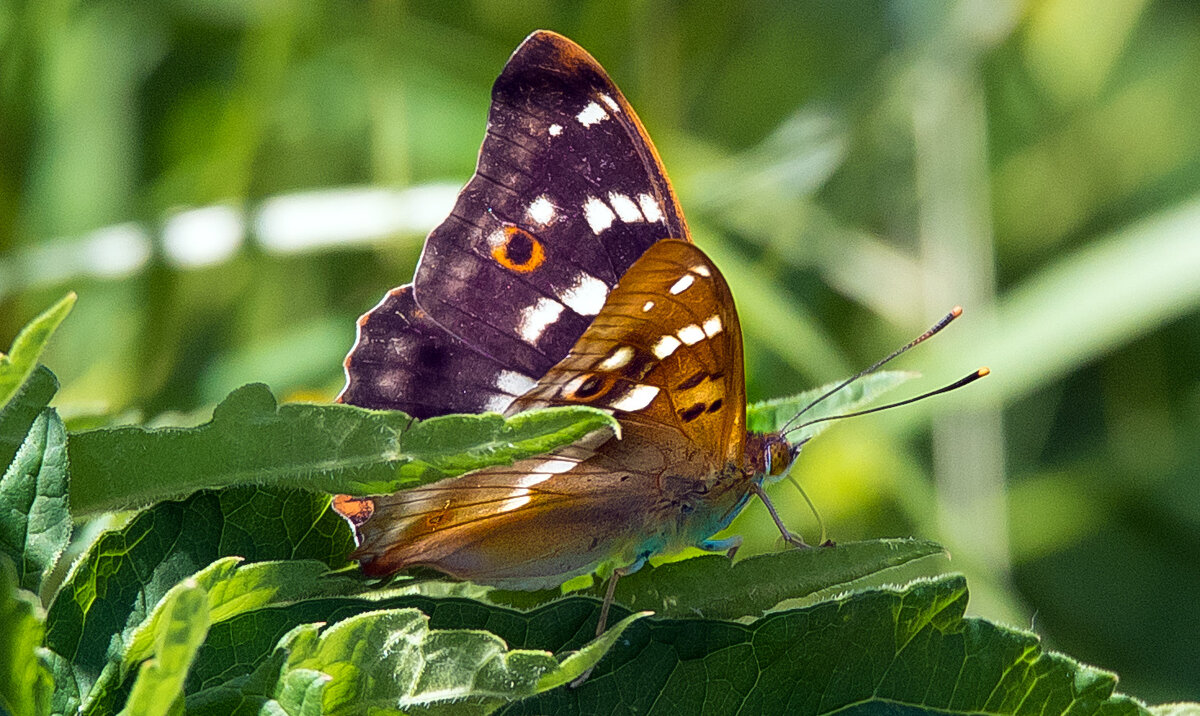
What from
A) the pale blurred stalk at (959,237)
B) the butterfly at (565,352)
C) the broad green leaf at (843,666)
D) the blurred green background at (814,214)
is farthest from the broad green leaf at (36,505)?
the pale blurred stalk at (959,237)

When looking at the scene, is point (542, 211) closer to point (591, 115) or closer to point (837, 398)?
point (591, 115)

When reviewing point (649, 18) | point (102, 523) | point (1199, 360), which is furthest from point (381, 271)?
point (1199, 360)

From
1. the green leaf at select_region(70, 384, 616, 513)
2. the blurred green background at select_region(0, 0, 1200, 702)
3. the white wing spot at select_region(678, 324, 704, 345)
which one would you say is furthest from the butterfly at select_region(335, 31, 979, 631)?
the blurred green background at select_region(0, 0, 1200, 702)

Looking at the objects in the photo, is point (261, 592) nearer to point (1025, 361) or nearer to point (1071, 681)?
point (1071, 681)

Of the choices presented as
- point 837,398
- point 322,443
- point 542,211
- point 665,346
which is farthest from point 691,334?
point 322,443

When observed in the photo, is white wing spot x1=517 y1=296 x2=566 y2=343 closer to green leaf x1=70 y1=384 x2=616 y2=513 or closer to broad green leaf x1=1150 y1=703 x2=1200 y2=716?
green leaf x1=70 y1=384 x2=616 y2=513

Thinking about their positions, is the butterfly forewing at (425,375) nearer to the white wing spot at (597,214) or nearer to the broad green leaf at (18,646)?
the white wing spot at (597,214)
